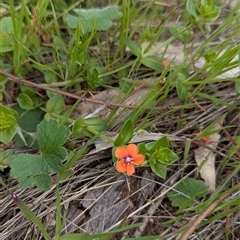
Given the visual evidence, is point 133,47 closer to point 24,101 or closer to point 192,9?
point 192,9

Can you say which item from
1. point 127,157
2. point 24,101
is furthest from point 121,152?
point 24,101

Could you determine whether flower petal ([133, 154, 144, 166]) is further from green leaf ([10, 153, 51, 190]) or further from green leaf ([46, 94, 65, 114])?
green leaf ([46, 94, 65, 114])

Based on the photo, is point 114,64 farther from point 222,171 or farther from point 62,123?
point 222,171

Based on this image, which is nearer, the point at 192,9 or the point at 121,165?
the point at 121,165

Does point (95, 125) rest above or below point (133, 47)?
below

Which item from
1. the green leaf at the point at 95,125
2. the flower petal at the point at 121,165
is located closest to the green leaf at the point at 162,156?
the flower petal at the point at 121,165

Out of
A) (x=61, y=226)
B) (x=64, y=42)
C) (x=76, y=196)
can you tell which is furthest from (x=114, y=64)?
(x=61, y=226)

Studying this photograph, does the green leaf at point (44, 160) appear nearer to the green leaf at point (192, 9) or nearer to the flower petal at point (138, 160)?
the flower petal at point (138, 160)
